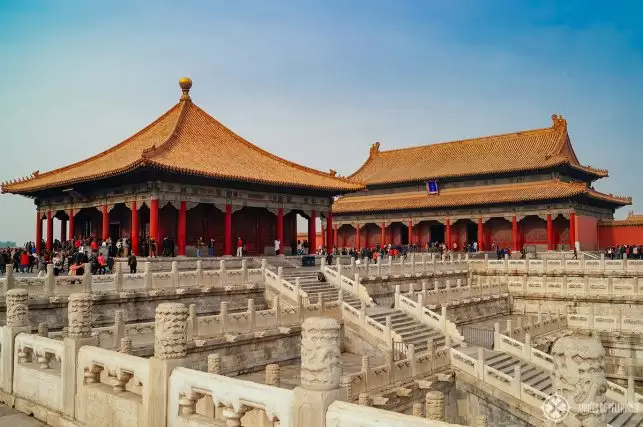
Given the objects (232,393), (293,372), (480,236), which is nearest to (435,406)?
(293,372)

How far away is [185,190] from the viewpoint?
26.4m

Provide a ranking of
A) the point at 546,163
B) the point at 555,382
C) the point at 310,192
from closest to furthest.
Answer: the point at 555,382 → the point at 310,192 → the point at 546,163

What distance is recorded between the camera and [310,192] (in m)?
32.1

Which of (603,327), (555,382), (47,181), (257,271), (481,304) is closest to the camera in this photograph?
(555,382)

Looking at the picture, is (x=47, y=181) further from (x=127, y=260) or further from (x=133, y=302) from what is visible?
(x=133, y=302)

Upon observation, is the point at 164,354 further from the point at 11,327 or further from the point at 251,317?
the point at 251,317

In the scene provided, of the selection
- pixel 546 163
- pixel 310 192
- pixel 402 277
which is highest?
pixel 546 163

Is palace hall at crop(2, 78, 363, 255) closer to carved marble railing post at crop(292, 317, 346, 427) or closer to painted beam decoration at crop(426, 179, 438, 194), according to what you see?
painted beam decoration at crop(426, 179, 438, 194)

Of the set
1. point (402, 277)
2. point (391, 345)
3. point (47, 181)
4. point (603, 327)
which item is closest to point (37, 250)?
point (47, 181)

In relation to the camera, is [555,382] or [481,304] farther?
[481,304]

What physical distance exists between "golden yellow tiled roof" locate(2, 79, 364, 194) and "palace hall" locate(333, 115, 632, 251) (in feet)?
23.6

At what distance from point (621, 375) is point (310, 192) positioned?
17950 millimetres

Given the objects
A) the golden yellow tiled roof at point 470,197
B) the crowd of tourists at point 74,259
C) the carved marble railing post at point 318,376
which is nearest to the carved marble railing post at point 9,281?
the crowd of tourists at point 74,259

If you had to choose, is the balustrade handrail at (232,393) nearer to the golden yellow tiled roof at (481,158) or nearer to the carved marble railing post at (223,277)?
the carved marble railing post at (223,277)
